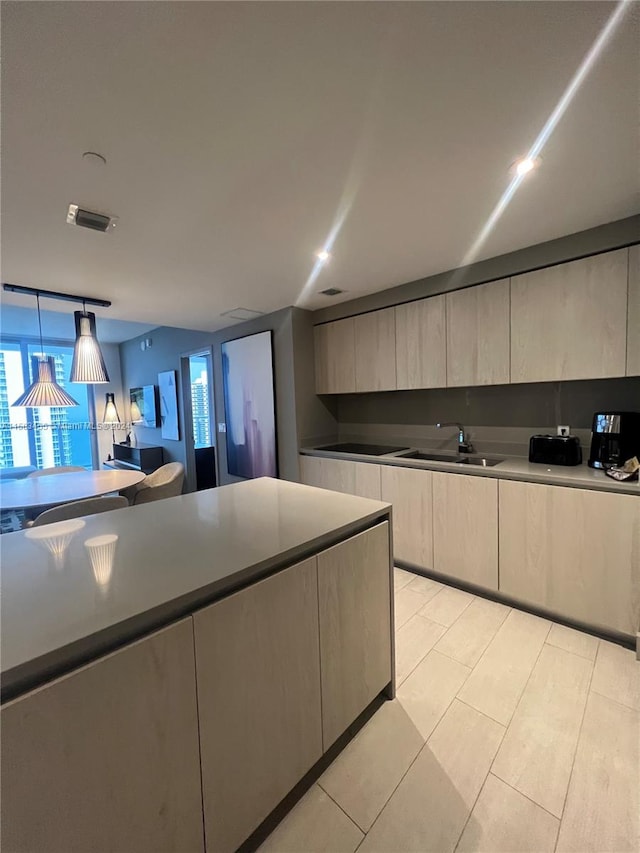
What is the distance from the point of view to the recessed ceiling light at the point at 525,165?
4.71 feet

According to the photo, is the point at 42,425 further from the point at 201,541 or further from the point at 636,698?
the point at 636,698

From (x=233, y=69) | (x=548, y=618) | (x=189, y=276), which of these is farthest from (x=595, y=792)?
(x=189, y=276)

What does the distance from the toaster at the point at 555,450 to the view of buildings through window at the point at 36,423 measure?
18.1 feet

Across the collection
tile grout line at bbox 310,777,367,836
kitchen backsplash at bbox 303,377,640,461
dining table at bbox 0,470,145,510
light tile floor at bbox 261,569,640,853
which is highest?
kitchen backsplash at bbox 303,377,640,461

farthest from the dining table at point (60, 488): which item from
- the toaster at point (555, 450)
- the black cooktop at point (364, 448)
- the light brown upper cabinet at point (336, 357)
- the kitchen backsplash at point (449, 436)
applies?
the toaster at point (555, 450)

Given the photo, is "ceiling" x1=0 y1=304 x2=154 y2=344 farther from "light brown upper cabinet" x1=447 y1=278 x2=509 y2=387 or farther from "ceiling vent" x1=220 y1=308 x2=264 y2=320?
"light brown upper cabinet" x1=447 y1=278 x2=509 y2=387

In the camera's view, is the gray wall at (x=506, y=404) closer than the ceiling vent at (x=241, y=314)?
Yes

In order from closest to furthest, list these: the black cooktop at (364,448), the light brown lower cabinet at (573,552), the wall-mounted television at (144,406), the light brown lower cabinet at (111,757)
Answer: the light brown lower cabinet at (111,757) < the light brown lower cabinet at (573,552) < the black cooktop at (364,448) < the wall-mounted television at (144,406)

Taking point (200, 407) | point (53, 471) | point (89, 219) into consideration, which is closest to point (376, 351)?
point (89, 219)

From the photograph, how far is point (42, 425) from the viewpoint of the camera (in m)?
5.67

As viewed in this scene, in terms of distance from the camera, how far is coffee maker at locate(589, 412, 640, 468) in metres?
2.13

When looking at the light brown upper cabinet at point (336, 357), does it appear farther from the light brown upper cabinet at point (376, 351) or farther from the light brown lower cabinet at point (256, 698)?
the light brown lower cabinet at point (256, 698)

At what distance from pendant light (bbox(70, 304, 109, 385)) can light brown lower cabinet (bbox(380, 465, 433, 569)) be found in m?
2.42

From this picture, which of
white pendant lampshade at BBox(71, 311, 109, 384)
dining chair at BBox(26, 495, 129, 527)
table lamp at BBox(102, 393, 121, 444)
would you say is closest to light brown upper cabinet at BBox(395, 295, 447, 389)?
dining chair at BBox(26, 495, 129, 527)
